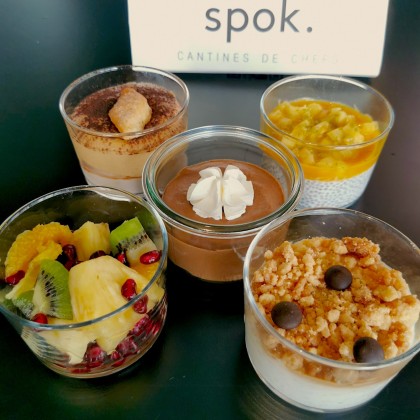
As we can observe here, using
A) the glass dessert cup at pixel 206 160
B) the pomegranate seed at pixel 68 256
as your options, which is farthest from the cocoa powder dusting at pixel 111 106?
the pomegranate seed at pixel 68 256

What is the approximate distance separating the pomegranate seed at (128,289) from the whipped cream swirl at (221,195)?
0.24 metres

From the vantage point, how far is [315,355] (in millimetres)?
740

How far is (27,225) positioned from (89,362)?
1.05ft

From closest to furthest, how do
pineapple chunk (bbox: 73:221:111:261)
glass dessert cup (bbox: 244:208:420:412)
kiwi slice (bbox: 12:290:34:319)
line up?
glass dessert cup (bbox: 244:208:420:412)
kiwi slice (bbox: 12:290:34:319)
pineapple chunk (bbox: 73:221:111:261)

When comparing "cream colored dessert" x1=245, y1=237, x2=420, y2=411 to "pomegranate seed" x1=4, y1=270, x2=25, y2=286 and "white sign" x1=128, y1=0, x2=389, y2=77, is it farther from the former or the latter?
"white sign" x1=128, y1=0, x2=389, y2=77

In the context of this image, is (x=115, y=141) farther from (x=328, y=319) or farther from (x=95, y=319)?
(x=328, y=319)

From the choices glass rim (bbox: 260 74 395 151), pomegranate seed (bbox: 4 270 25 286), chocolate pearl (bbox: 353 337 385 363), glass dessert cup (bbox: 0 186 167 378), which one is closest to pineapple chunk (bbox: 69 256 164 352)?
glass dessert cup (bbox: 0 186 167 378)

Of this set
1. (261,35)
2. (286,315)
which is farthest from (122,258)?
(261,35)

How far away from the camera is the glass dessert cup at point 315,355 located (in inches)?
29.8

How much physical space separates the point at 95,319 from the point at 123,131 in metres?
0.52

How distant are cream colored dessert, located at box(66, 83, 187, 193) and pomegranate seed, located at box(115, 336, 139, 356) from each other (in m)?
0.45

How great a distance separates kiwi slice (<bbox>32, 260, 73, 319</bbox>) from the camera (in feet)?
2.79

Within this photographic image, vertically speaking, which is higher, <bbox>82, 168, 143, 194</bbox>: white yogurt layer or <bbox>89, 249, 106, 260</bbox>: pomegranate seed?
<bbox>89, 249, 106, 260</bbox>: pomegranate seed

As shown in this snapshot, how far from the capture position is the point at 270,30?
140 centimetres
